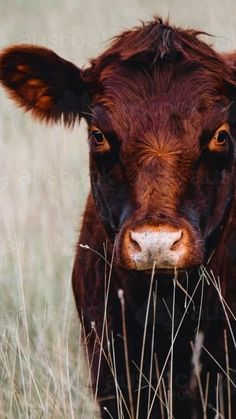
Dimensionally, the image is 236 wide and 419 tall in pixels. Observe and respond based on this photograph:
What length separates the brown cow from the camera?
5125mm

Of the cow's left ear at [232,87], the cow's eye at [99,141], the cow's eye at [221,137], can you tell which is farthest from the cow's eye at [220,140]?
the cow's eye at [99,141]

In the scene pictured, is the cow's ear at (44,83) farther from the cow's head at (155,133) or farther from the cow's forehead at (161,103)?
the cow's forehead at (161,103)

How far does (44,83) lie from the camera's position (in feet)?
19.5

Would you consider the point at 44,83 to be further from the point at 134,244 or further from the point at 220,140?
the point at 134,244

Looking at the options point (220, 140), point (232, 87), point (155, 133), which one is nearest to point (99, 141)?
point (155, 133)

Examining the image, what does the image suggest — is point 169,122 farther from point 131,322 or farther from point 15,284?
point 15,284

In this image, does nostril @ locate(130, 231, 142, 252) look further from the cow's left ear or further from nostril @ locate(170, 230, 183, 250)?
the cow's left ear

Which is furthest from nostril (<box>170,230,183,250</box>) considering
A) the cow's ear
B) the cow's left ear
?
the cow's ear

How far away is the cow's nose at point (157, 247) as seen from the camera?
4.73m

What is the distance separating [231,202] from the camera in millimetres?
5535

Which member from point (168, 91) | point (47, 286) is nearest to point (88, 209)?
point (168, 91)

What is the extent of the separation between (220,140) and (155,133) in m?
0.32

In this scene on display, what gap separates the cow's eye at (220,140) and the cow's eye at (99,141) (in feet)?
1.66

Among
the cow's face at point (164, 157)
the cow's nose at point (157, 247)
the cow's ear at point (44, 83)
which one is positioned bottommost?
the cow's nose at point (157, 247)
